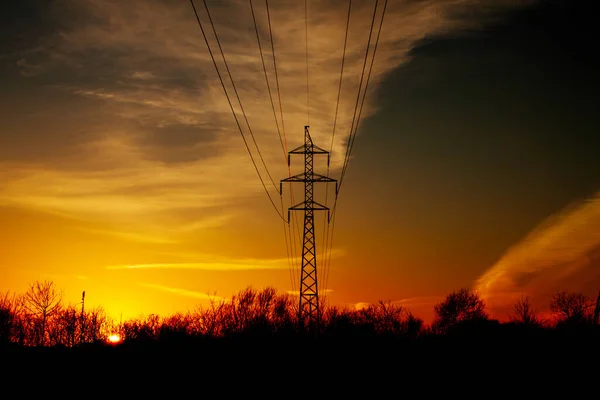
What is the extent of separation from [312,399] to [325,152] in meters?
18.2

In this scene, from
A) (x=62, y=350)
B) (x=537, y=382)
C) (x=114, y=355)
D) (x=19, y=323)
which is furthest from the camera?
(x=19, y=323)

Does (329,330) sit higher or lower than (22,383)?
higher

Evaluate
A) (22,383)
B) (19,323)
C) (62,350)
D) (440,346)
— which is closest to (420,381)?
(440,346)

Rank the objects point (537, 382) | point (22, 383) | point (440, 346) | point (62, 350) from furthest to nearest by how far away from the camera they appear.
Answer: point (62, 350)
point (440, 346)
point (22, 383)
point (537, 382)

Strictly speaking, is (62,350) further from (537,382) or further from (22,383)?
(537,382)

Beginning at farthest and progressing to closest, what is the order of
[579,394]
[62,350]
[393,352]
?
[62,350] < [393,352] < [579,394]

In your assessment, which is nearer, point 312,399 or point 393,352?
point 312,399

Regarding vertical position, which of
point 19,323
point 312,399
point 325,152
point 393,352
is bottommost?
point 312,399

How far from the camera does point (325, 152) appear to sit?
40875 millimetres

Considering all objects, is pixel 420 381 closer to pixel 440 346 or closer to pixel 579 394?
pixel 579 394

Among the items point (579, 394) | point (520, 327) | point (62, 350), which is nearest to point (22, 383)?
point (62, 350)

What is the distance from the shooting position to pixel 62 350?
51.4m

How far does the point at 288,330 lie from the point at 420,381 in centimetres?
1798

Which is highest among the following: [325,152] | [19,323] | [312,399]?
[325,152]
